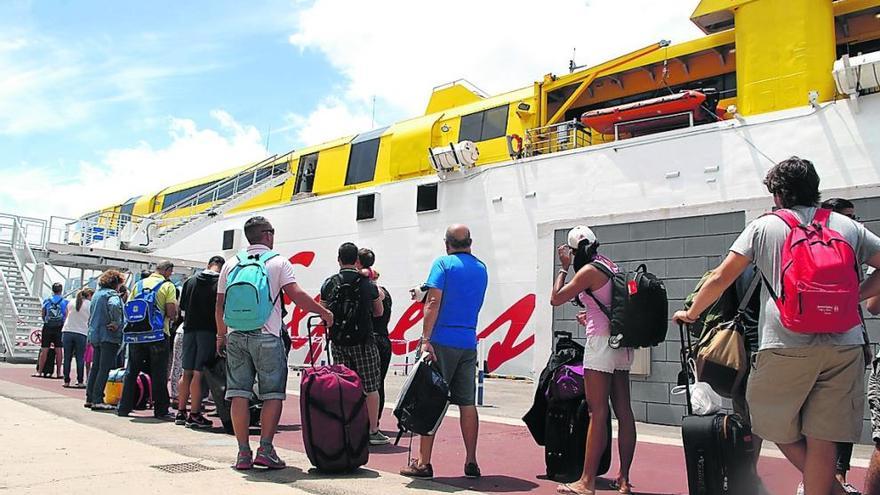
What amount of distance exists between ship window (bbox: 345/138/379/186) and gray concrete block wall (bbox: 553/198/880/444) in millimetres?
10559

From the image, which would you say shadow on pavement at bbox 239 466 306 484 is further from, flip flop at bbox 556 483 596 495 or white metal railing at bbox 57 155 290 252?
white metal railing at bbox 57 155 290 252

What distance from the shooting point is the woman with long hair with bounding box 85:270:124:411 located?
23.7 ft

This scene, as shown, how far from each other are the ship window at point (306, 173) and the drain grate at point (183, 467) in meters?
15.2

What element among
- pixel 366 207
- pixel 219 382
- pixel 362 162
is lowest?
pixel 219 382

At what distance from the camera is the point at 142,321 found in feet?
22.2

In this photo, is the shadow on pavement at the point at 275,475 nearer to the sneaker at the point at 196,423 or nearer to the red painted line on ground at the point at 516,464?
the red painted line on ground at the point at 516,464

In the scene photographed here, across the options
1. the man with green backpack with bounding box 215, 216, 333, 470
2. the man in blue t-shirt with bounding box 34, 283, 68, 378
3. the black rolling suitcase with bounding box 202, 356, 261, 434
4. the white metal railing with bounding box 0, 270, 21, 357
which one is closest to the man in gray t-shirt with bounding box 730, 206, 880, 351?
the man with green backpack with bounding box 215, 216, 333, 470

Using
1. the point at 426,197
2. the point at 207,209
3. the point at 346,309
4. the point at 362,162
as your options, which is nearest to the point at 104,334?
the point at 346,309

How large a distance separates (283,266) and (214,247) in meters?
17.0

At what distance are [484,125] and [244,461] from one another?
12.2m

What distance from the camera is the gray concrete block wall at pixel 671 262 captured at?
277 inches

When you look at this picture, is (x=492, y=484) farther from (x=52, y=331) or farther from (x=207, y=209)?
(x=207, y=209)

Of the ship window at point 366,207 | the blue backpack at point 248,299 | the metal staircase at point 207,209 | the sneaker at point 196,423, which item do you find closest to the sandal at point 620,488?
the blue backpack at point 248,299

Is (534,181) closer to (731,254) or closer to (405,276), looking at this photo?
(405,276)
